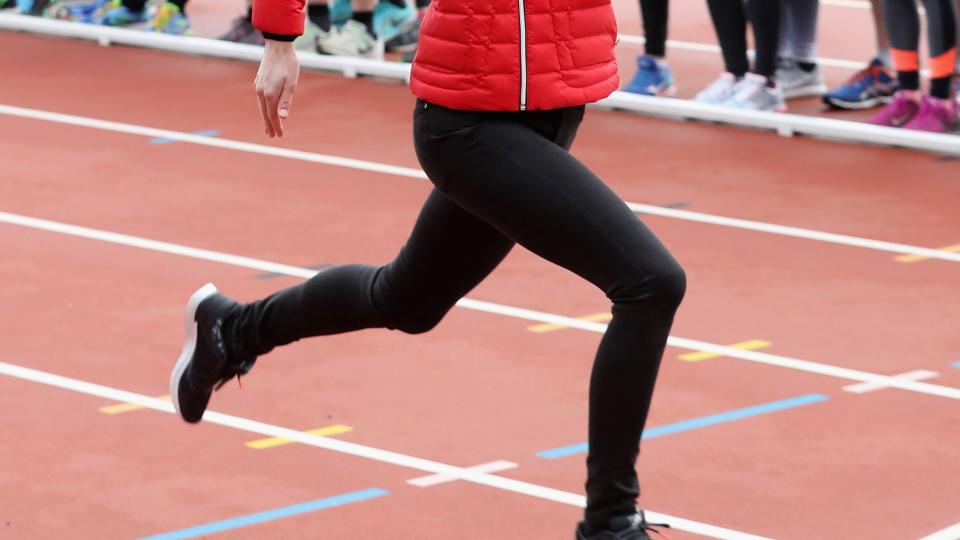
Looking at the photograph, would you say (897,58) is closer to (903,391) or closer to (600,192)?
(903,391)

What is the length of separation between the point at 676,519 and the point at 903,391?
52.5 inches

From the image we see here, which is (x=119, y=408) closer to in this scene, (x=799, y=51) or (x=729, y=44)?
(x=729, y=44)

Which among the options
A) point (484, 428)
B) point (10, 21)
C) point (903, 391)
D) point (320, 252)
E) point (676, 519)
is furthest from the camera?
point (10, 21)

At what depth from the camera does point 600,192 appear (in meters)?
3.78

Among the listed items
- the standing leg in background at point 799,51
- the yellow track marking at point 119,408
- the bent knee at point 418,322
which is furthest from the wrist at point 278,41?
the standing leg in background at point 799,51

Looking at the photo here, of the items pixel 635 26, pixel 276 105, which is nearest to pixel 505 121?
pixel 276 105

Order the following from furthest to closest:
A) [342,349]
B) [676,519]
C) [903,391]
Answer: [342,349]
[903,391]
[676,519]

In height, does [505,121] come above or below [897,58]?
above

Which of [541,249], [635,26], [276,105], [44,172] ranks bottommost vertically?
[635,26]

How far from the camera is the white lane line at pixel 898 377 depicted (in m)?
5.54

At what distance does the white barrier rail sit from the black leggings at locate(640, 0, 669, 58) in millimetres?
307

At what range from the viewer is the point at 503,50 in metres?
3.79

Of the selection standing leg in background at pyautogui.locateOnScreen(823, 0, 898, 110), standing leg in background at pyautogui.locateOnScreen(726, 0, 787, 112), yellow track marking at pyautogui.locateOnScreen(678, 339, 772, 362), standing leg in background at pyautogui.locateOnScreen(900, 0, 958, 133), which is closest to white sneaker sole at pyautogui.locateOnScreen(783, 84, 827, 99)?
standing leg in background at pyautogui.locateOnScreen(823, 0, 898, 110)

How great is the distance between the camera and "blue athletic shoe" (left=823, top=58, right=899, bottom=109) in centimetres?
980
